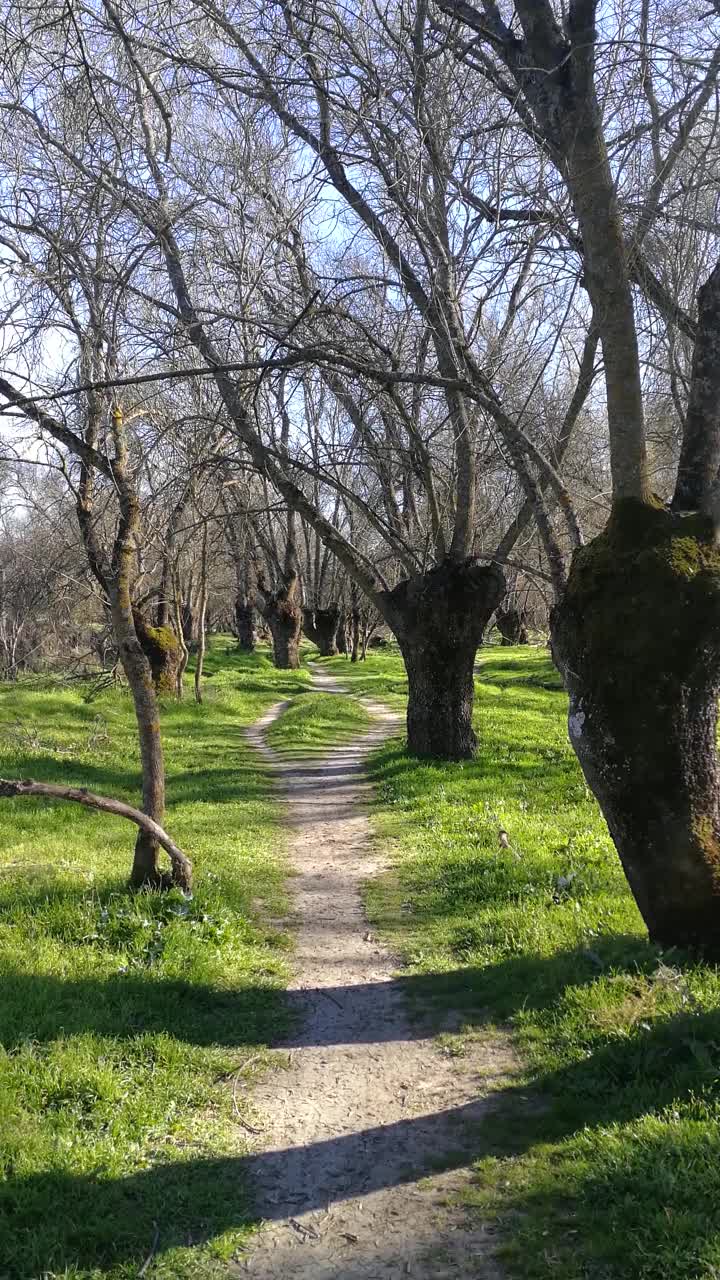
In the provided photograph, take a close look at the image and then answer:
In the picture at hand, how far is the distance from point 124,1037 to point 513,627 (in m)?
41.1

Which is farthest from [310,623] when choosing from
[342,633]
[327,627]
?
[342,633]

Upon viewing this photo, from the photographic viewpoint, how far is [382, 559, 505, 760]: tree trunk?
11570mm

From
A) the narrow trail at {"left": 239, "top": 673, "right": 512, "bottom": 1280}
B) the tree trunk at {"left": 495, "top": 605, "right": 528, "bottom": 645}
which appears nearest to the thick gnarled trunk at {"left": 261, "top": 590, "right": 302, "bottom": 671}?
the tree trunk at {"left": 495, "top": 605, "right": 528, "bottom": 645}

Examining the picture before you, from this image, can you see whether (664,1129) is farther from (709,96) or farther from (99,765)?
(99,765)

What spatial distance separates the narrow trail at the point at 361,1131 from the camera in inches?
123

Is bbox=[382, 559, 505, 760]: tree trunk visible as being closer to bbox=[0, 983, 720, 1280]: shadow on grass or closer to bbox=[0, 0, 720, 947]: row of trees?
bbox=[0, 0, 720, 947]: row of trees

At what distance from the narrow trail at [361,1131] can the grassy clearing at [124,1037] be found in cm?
18

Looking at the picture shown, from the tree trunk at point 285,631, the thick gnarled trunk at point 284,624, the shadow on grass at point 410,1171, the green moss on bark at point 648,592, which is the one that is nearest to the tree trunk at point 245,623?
the thick gnarled trunk at point 284,624

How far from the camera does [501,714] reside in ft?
56.9

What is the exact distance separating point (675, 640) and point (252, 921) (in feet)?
12.1

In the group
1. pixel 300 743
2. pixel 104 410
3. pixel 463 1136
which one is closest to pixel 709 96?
pixel 104 410

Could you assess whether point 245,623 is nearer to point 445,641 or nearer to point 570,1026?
point 445,641

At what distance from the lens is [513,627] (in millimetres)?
Answer: 44500

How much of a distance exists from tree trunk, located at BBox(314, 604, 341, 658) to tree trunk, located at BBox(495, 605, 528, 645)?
807 centimetres
